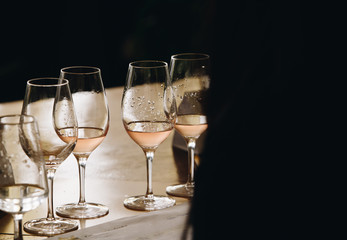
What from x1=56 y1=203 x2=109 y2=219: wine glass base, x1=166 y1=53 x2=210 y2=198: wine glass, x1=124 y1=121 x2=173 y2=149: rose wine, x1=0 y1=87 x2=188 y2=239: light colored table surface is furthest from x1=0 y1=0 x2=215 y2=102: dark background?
x1=56 y1=203 x2=109 y2=219: wine glass base

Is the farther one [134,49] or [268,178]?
[134,49]

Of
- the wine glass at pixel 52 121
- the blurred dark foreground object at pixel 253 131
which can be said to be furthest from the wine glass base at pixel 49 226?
the blurred dark foreground object at pixel 253 131

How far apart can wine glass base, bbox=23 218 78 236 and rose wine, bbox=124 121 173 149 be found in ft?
0.75

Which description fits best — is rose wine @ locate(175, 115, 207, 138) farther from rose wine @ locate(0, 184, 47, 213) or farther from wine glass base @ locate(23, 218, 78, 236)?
rose wine @ locate(0, 184, 47, 213)

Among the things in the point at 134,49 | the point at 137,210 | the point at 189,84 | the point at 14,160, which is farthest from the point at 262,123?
the point at 134,49

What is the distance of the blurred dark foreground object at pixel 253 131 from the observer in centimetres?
47

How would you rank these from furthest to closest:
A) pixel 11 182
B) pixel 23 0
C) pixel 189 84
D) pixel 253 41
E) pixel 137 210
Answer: pixel 23 0 → pixel 189 84 → pixel 137 210 → pixel 11 182 → pixel 253 41

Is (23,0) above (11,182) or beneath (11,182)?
above

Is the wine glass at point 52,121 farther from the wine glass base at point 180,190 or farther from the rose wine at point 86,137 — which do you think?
the wine glass base at point 180,190

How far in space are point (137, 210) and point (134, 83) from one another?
0.80 feet

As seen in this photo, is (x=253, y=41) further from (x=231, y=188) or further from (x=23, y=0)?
(x=23, y=0)

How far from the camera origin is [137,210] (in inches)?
45.4

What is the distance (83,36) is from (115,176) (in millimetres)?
3842

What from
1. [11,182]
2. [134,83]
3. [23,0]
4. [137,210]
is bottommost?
[137,210]
